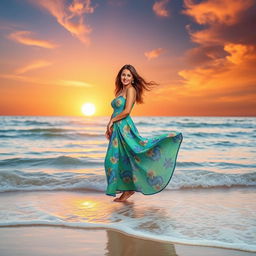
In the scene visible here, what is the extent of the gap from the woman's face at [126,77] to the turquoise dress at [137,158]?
10.0 inches

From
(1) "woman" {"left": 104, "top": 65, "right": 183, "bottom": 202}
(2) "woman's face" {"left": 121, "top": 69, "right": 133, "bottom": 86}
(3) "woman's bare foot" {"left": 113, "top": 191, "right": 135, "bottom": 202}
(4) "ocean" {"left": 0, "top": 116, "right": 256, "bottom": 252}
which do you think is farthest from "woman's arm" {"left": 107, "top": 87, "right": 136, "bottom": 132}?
(4) "ocean" {"left": 0, "top": 116, "right": 256, "bottom": 252}

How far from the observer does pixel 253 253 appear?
3463 mm

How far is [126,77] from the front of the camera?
5.74 m

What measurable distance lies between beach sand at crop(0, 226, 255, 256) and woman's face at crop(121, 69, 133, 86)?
2506 millimetres

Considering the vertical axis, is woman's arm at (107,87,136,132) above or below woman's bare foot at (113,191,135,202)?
above

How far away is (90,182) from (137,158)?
2.07m

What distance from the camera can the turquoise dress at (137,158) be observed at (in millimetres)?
5504

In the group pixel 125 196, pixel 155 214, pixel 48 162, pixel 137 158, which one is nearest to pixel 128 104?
pixel 137 158

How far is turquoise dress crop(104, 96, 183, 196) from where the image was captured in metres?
5.50

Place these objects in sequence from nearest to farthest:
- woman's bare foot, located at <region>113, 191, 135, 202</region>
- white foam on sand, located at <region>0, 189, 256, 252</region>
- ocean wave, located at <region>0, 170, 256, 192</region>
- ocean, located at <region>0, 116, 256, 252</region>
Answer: white foam on sand, located at <region>0, 189, 256, 252</region> < ocean, located at <region>0, 116, 256, 252</region> < woman's bare foot, located at <region>113, 191, 135, 202</region> < ocean wave, located at <region>0, 170, 256, 192</region>

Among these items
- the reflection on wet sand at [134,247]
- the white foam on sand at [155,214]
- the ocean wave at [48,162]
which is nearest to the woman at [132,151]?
the white foam on sand at [155,214]

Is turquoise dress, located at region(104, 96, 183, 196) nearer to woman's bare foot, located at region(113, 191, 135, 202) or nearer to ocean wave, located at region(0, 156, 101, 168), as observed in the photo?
woman's bare foot, located at region(113, 191, 135, 202)

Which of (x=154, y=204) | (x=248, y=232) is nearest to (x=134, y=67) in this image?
(x=154, y=204)

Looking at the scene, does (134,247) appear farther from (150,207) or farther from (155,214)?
(150,207)
